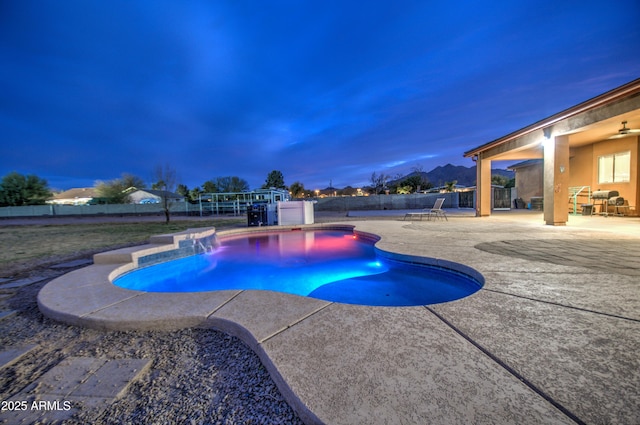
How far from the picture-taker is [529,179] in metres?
13.5

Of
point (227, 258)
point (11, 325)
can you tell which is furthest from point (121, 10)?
point (11, 325)

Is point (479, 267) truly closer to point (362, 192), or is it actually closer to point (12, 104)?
point (362, 192)

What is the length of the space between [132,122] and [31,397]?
138 feet

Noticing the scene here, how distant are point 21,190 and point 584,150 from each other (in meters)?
41.7

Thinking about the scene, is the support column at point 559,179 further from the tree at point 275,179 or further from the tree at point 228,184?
the tree at point 228,184

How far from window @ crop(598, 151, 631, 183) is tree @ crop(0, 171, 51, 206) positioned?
4149 centimetres

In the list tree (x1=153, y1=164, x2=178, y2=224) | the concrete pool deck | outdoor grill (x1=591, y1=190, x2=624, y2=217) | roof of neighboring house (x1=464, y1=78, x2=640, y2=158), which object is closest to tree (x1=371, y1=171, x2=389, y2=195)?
outdoor grill (x1=591, y1=190, x2=624, y2=217)

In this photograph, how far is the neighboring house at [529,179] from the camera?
12766mm

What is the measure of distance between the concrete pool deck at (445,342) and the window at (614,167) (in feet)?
28.5

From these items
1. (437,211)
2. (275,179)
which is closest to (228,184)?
(275,179)

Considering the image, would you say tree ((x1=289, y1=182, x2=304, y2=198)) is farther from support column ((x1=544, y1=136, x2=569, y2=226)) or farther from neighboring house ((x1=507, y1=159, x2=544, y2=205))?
support column ((x1=544, y1=136, x2=569, y2=226))

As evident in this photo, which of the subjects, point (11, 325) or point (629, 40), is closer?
point (11, 325)

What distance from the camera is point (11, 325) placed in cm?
198

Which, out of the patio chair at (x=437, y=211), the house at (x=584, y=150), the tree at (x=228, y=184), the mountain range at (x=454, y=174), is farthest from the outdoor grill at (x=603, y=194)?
the mountain range at (x=454, y=174)
